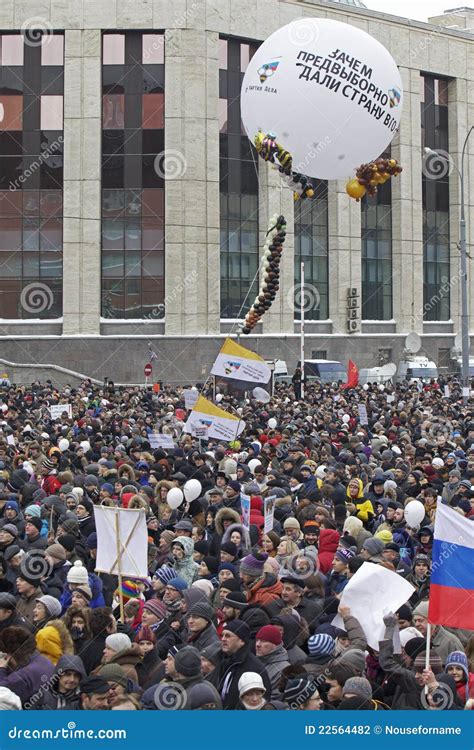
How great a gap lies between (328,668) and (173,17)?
41859mm

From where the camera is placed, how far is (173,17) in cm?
4475

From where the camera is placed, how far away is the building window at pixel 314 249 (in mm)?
48406

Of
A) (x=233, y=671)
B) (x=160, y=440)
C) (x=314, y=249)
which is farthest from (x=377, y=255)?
(x=233, y=671)

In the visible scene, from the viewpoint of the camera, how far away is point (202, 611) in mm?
7441

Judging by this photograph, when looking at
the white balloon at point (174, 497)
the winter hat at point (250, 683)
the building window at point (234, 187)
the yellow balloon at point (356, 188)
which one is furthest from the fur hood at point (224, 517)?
the building window at point (234, 187)

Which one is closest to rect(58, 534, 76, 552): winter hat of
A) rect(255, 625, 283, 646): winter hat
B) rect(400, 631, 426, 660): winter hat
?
rect(255, 625, 283, 646): winter hat

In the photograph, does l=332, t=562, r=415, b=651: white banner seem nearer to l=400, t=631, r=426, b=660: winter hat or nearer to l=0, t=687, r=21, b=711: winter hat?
l=400, t=631, r=426, b=660: winter hat

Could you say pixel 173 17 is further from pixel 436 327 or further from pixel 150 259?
pixel 436 327

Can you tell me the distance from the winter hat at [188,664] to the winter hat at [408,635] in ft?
5.52

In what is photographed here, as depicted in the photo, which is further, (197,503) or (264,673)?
(197,503)

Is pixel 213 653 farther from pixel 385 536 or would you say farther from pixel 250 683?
pixel 385 536

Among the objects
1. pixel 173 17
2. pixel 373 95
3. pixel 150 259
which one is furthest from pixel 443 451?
pixel 173 17

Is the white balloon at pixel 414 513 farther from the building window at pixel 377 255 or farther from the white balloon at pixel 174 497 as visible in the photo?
the building window at pixel 377 255
